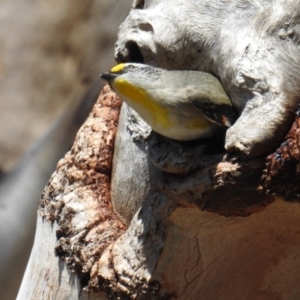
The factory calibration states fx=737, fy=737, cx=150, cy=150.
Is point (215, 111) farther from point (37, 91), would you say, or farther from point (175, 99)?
point (37, 91)

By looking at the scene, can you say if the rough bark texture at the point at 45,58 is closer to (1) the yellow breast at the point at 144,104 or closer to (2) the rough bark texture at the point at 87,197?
(2) the rough bark texture at the point at 87,197

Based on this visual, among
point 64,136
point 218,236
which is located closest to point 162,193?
point 218,236

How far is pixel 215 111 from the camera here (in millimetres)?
1240

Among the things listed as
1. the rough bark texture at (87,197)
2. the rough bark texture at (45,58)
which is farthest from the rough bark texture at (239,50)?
the rough bark texture at (45,58)

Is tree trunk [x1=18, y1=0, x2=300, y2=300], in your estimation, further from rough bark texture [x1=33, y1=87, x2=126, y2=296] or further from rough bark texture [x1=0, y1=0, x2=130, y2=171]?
rough bark texture [x1=0, y1=0, x2=130, y2=171]

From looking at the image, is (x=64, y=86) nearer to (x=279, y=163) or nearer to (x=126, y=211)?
(x=126, y=211)

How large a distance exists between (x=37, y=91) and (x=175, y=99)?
4.97 feet

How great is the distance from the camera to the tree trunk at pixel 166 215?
1.18 m

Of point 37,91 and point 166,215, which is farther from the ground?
point 166,215

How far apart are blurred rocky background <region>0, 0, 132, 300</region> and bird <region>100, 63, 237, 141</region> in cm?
134

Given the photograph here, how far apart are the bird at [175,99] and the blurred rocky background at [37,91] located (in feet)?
4.39

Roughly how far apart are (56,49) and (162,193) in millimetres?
1444

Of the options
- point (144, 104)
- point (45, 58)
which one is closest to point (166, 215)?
point (144, 104)

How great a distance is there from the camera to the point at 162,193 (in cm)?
133
